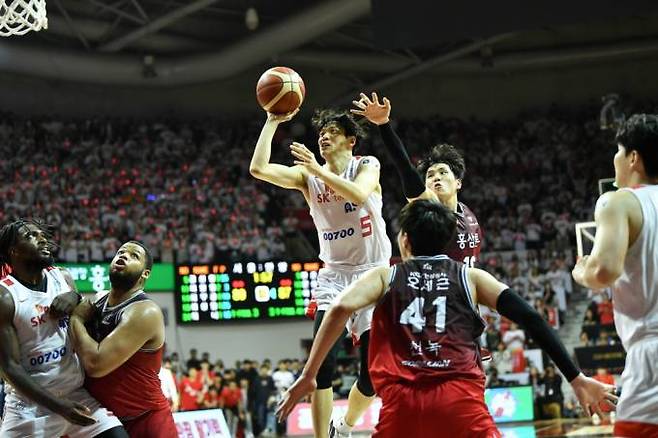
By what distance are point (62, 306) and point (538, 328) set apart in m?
2.64

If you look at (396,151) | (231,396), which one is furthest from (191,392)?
(396,151)

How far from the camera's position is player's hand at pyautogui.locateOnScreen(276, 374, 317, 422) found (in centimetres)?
416

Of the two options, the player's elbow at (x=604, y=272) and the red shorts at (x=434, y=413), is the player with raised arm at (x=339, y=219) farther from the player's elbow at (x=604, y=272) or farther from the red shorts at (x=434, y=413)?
the player's elbow at (x=604, y=272)

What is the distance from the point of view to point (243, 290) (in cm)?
2016

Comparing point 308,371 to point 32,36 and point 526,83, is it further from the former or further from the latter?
point 526,83

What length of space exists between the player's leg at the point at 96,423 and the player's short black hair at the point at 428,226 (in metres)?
2.06

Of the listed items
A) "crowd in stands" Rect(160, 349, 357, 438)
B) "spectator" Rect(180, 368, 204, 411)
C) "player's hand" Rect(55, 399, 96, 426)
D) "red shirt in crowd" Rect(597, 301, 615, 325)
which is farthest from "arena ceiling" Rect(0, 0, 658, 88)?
"player's hand" Rect(55, 399, 96, 426)

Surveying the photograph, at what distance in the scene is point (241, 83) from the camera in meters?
29.6

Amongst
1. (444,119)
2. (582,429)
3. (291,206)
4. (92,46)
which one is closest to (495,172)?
(444,119)

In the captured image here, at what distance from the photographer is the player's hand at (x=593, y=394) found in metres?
4.09

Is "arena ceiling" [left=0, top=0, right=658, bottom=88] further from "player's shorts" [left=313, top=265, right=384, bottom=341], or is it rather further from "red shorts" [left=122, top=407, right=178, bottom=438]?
"red shorts" [left=122, top=407, right=178, bottom=438]

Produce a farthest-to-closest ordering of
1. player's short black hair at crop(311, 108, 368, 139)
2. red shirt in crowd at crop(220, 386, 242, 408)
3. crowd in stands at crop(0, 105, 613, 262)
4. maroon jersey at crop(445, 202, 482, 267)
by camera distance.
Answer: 1. crowd in stands at crop(0, 105, 613, 262)
2. red shirt in crowd at crop(220, 386, 242, 408)
3. player's short black hair at crop(311, 108, 368, 139)
4. maroon jersey at crop(445, 202, 482, 267)

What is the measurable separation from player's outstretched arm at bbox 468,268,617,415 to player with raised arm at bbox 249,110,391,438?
8.43 feet

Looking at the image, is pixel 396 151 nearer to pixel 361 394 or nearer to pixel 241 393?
pixel 361 394
